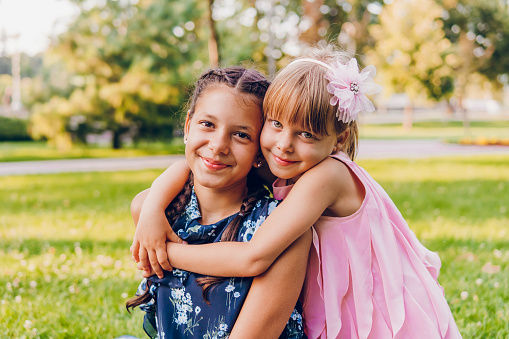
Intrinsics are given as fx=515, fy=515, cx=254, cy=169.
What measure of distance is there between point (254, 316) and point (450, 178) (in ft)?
25.1

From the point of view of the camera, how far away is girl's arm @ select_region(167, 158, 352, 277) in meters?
1.72

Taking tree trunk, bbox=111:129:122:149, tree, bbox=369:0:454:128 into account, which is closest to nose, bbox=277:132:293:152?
tree trunk, bbox=111:129:122:149

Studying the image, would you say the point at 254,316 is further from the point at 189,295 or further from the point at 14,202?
the point at 14,202

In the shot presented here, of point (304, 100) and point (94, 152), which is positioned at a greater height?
point (304, 100)

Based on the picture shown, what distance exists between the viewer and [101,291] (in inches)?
134

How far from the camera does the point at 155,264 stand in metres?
1.95

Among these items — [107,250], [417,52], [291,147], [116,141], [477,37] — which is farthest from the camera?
[477,37]

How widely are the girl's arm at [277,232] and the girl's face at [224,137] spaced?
236 millimetres

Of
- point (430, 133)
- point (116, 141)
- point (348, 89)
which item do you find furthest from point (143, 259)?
point (430, 133)

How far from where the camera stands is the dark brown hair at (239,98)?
190cm

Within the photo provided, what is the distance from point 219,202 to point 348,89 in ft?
2.16

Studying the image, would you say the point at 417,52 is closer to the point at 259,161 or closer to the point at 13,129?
the point at 13,129

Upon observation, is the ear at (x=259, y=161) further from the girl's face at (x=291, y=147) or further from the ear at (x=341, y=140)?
the ear at (x=341, y=140)

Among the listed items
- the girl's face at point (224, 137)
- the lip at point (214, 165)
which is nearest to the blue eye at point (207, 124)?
the girl's face at point (224, 137)
